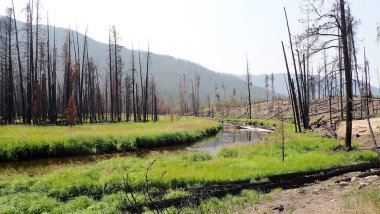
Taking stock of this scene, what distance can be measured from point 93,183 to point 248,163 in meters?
7.74

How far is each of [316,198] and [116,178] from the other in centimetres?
754

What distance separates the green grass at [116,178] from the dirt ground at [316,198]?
237 centimetres

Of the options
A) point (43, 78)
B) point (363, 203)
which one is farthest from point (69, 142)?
point (43, 78)

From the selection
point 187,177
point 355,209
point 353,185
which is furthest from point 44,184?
point 353,185

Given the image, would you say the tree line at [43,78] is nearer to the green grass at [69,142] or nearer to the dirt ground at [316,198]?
the green grass at [69,142]

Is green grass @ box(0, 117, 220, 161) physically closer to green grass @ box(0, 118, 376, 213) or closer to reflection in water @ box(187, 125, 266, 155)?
reflection in water @ box(187, 125, 266, 155)

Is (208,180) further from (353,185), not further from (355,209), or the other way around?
(355,209)

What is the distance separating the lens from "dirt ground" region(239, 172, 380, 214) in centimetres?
858

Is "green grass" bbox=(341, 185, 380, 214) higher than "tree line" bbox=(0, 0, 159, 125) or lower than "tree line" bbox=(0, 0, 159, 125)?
lower

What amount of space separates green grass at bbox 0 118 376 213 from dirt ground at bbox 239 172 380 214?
2.37m

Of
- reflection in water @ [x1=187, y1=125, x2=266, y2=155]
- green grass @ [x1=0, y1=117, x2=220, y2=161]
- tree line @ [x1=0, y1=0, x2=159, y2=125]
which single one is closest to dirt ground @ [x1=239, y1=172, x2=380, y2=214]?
reflection in water @ [x1=187, y1=125, x2=266, y2=155]

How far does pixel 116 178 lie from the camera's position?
1273 cm

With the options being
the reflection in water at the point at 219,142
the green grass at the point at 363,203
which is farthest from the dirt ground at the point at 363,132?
the green grass at the point at 363,203

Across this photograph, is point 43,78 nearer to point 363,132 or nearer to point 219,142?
point 219,142
